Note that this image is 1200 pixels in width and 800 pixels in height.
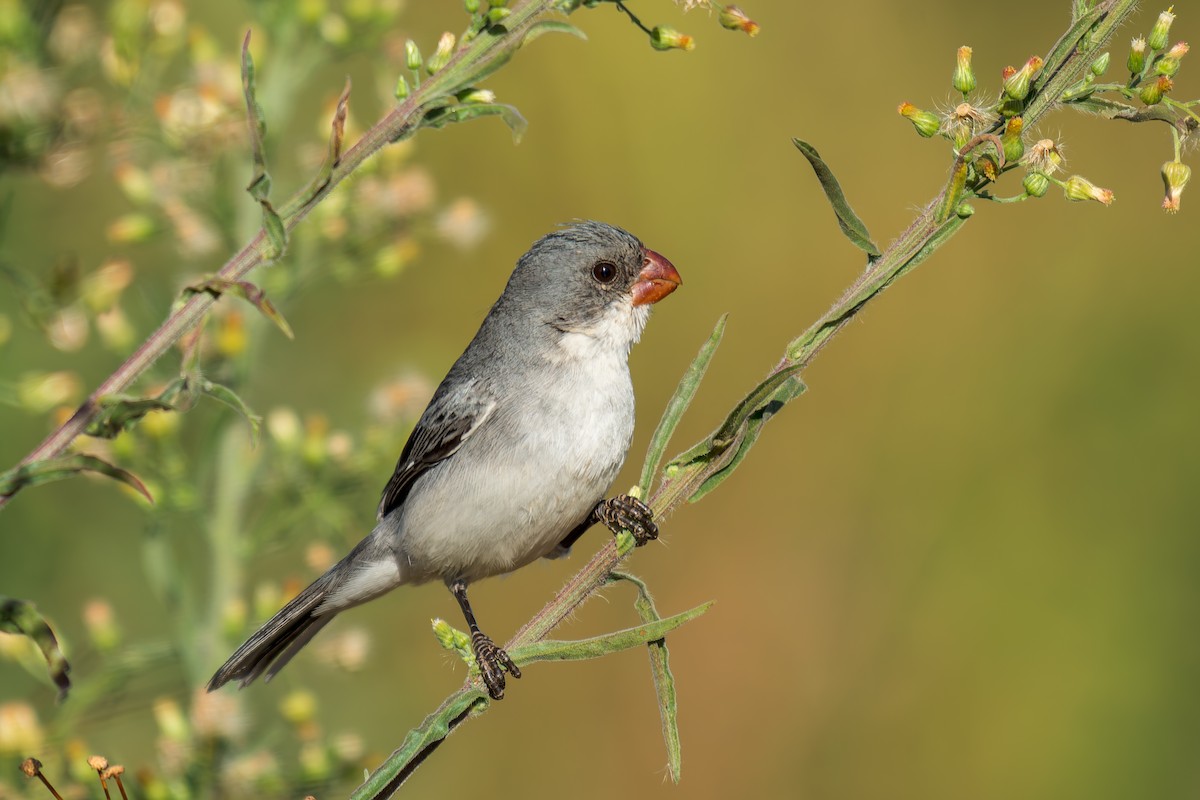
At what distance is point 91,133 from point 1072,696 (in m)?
3.81

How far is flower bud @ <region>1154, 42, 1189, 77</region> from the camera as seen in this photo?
5.06 ft

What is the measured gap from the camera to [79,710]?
2.45 m

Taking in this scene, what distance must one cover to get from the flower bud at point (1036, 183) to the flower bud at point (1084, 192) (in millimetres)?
30

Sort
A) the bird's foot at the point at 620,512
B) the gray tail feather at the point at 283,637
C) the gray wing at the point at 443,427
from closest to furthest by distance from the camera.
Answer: the bird's foot at the point at 620,512, the gray tail feather at the point at 283,637, the gray wing at the point at 443,427

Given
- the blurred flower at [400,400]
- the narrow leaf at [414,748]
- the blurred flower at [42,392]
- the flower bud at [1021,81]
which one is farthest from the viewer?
the blurred flower at [400,400]

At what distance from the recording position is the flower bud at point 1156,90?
1567 mm

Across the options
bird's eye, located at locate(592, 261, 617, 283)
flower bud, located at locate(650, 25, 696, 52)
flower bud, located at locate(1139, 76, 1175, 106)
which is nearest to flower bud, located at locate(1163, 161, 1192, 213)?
flower bud, located at locate(1139, 76, 1175, 106)

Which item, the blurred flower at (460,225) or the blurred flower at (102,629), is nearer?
the blurred flower at (102,629)

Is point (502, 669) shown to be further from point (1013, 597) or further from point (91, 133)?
point (1013, 597)

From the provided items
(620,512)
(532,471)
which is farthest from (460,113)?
(532,471)

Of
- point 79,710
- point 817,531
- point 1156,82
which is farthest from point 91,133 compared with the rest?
point 817,531

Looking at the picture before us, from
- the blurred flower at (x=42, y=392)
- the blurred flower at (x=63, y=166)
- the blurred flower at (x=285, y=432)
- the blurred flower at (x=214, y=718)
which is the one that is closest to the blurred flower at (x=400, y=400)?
the blurred flower at (x=285, y=432)

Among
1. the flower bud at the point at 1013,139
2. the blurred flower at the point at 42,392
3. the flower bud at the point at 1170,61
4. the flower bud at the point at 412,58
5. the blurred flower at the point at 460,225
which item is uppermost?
the blurred flower at the point at 460,225

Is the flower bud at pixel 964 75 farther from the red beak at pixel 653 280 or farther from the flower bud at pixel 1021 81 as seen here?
the red beak at pixel 653 280
